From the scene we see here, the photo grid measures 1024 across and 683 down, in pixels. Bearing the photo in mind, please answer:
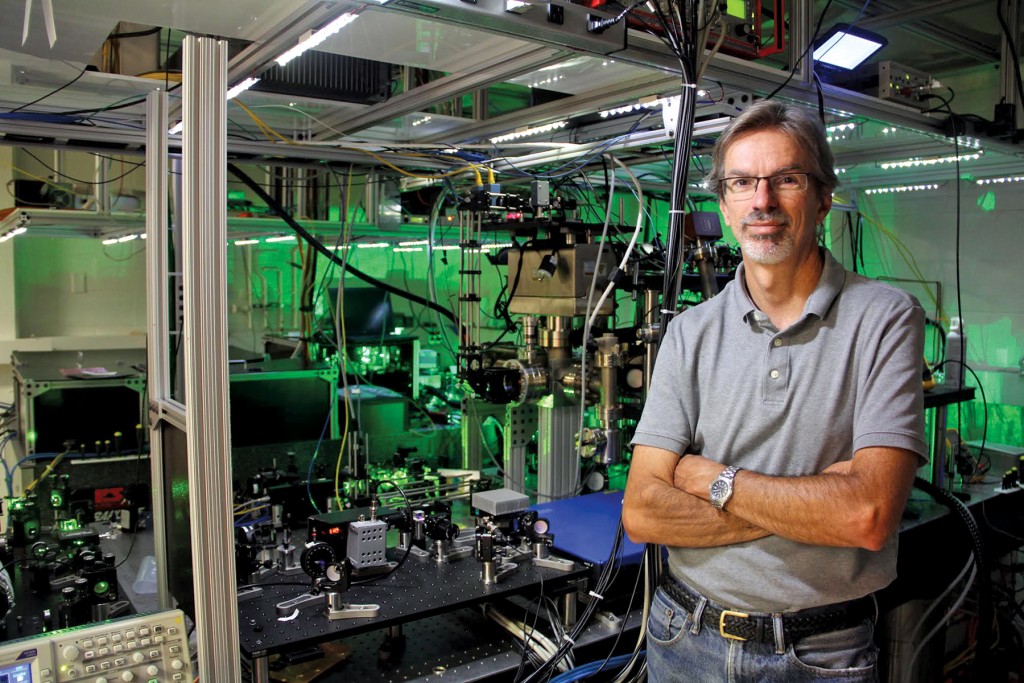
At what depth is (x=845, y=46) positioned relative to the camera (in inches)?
94.0

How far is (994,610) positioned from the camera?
3072 millimetres

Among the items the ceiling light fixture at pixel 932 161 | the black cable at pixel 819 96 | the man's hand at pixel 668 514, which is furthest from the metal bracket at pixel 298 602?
the ceiling light fixture at pixel 932 161

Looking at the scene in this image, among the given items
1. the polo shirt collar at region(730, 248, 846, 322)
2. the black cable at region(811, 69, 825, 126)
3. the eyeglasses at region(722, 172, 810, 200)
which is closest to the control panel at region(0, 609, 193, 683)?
the polo shirt collar at region(730, 248, 846, 322)

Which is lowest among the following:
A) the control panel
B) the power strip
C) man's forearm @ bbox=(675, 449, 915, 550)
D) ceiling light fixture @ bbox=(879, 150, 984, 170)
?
the control panel

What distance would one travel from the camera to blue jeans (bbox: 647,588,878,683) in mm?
1345

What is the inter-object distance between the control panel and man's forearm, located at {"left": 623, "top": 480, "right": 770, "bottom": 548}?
943mm

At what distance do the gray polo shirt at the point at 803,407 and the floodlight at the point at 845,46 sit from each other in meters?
1.23

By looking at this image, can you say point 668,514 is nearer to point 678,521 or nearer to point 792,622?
point 678,521

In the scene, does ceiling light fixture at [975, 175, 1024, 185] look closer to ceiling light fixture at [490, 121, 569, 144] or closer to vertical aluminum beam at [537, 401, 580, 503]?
ceiling light fixture at [490, 121, 569, 144]

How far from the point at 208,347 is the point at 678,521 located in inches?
34.5

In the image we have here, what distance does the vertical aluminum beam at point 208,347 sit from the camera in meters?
1.29

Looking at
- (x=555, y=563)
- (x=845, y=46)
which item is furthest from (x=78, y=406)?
(x=845, y=46)

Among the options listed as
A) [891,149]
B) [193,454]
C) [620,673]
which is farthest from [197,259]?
[891,149]

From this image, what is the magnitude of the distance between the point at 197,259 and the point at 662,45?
3.74 feet
